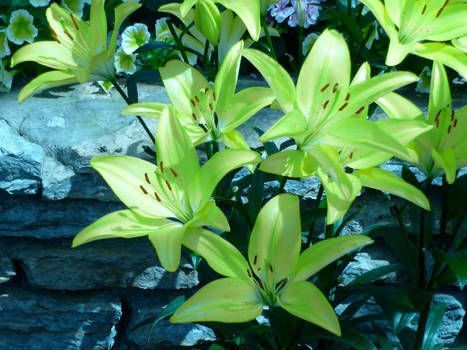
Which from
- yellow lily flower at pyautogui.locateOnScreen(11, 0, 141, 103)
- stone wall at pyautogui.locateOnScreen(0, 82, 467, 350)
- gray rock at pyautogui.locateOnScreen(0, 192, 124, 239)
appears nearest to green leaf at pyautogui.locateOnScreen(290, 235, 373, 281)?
yellow lily flower at pyautogui.locateOnScreen(11, 0, 141, 103)

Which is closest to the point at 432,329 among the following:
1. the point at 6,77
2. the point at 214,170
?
the point at 214,170

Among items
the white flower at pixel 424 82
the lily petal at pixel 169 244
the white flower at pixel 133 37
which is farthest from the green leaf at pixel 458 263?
the white flower at pixel 133 37

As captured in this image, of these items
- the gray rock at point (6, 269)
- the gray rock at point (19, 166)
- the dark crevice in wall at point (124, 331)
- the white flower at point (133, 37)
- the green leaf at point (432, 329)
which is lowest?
the dark crevice in wall at point (124, 331)

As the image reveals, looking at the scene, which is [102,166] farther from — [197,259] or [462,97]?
[462,97]

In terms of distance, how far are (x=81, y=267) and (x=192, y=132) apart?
0.72 m

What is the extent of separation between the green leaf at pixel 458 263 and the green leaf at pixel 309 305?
10.6 inches

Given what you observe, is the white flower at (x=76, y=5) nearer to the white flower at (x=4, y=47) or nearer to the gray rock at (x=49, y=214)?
the white flower at (x=4, y=47)

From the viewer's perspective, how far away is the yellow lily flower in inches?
36.1

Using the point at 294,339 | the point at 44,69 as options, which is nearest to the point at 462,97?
the point at 294,339

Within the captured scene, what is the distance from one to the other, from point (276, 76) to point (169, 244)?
0.26m

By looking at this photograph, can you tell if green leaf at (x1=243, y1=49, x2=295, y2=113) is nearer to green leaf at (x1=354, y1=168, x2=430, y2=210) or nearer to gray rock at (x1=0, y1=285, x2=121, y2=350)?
green leaf at (x1=354, y1=168, x2=430, y2=210)

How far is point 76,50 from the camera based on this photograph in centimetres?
96

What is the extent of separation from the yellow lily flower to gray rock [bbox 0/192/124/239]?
49 cm

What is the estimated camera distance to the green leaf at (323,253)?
0.76 metres
